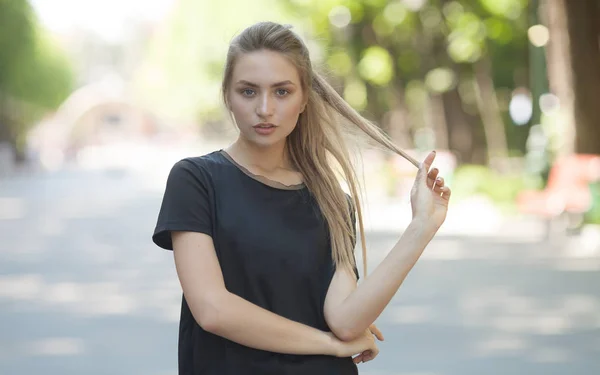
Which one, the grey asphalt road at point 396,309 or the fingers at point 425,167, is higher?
the grey asphalt road at point 396,309

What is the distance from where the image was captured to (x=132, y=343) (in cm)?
969

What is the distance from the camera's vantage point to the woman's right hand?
282cm

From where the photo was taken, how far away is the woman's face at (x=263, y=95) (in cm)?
285

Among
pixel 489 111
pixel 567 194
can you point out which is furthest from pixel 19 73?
pixel 567 194

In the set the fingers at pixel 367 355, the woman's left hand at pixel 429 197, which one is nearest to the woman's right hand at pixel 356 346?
the fingers at pixel 367 355

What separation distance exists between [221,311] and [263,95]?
1.61ft

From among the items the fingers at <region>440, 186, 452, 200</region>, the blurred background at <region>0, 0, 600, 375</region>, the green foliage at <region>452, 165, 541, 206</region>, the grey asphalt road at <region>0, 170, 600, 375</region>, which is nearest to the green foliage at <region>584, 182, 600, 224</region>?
the blurred background at <region>0, 0, 600, 375</region>

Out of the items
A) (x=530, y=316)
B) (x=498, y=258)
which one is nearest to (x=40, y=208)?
(x=498, y=258)

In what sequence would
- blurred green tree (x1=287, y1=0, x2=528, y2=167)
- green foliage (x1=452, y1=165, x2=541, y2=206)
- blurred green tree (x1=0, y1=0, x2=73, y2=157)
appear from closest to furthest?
green foliage (x1=452, y1=165, x2=541, y2=206) → blurred green tree (x1=287, y1=0, x2=528, y2=167) → blurred green tree (x1=0, y1=0, x2=73, y2=157)

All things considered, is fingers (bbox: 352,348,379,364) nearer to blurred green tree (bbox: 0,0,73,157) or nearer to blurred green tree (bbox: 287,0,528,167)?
blurred green tree (bbox: 287,0,528,167)

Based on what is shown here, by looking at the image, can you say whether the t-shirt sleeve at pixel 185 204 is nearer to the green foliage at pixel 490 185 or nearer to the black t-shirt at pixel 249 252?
the black t-shirt at pixel 249 252

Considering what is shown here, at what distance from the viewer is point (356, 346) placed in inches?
112

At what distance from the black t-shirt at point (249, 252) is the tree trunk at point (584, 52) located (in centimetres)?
1996

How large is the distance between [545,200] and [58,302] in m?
9.10
